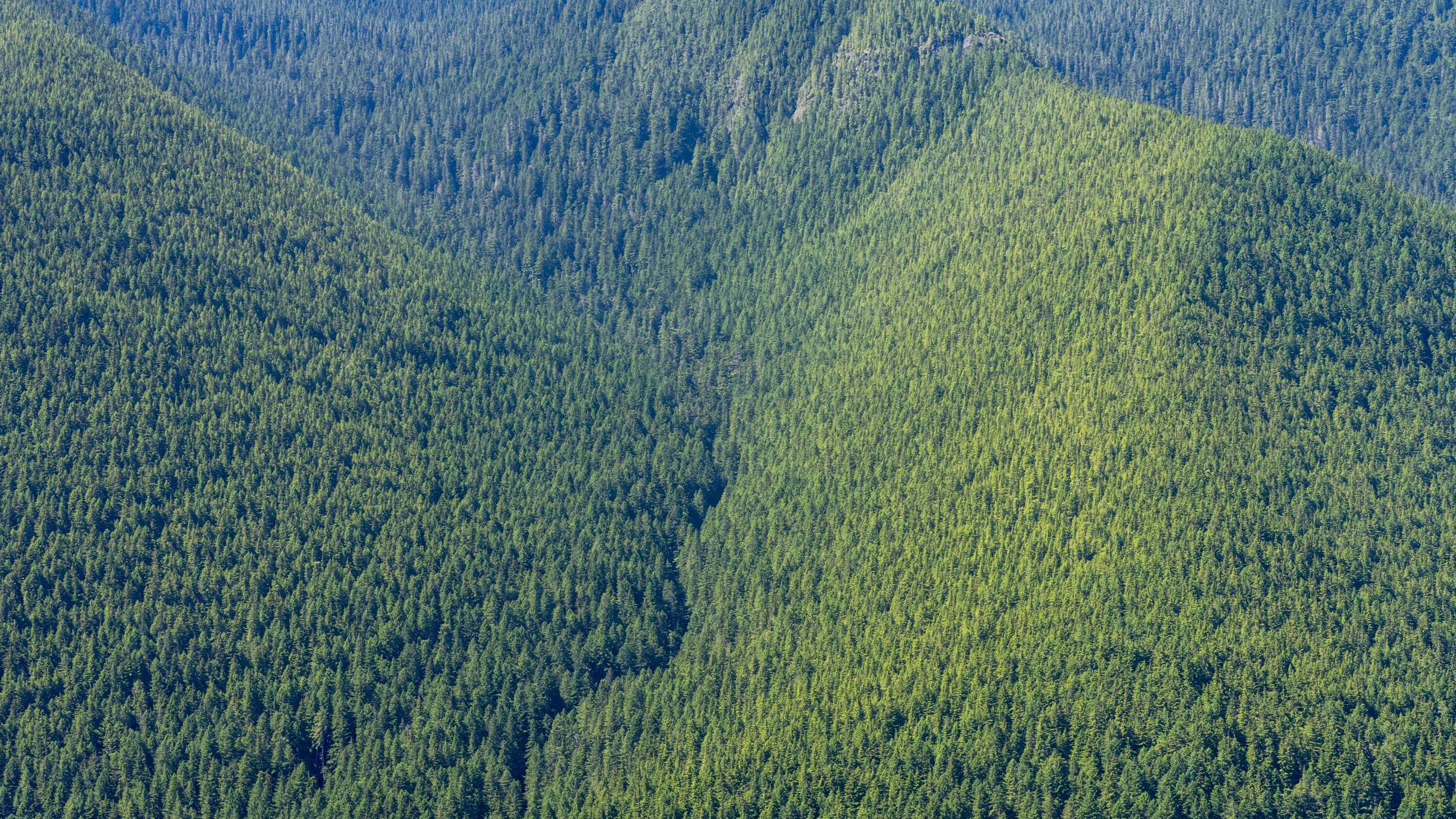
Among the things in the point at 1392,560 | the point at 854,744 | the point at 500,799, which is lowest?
the point at 500,799

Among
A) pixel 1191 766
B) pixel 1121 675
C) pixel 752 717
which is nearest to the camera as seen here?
pixel 1191 766

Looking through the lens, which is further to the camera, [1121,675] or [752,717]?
[752,717]

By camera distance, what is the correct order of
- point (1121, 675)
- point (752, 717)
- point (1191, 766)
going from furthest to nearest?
1. point (752, 717)
2. point (1121, 675)
3. point (1191, 766)

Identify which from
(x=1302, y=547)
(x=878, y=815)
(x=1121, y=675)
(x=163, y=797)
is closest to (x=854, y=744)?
(x=878, y=815)

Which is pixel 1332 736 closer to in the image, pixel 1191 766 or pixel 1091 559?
pixel 1191 766

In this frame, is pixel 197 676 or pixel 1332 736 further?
pixel 197 676

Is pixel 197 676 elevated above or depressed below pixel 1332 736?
below

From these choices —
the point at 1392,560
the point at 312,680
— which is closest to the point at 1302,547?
the point at 1392,560

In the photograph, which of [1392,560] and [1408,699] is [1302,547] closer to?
[1392,560]

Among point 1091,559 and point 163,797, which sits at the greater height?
point 1091,559
